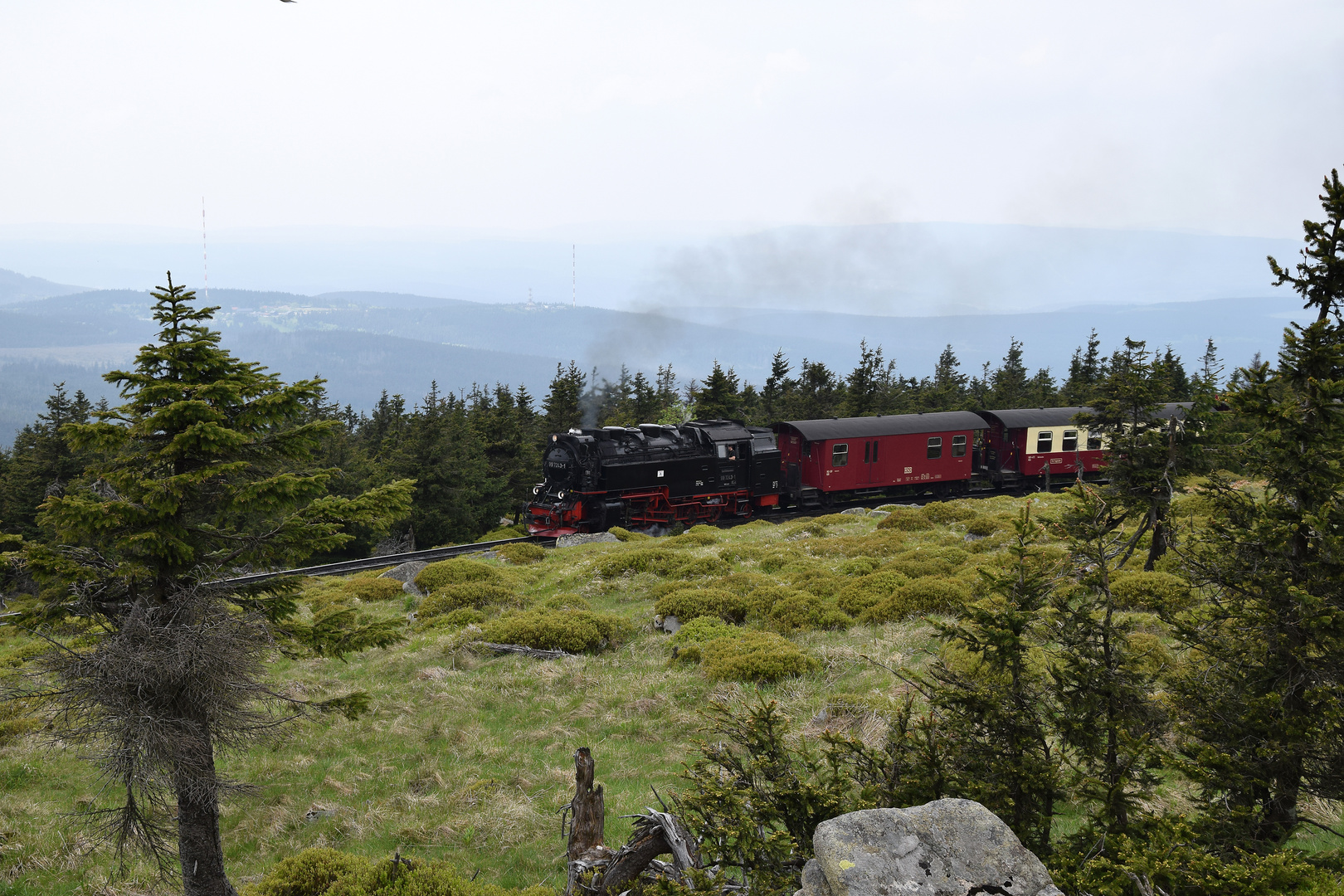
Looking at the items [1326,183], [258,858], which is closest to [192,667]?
[258,858]

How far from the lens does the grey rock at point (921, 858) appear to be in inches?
167

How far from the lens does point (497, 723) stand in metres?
13.6

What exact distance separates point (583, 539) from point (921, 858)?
92.9ft

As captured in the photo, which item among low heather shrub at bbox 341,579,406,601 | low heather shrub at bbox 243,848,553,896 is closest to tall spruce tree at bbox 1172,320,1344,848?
low heather shrub at bbox 243,848,553,896

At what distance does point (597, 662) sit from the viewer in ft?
54.4

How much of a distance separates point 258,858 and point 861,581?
47.2 ft

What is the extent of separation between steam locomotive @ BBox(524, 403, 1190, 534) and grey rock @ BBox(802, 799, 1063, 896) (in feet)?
90.2

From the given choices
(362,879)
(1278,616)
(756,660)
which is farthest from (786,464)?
(362,879)

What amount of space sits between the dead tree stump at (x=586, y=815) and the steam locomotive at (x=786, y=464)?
25.4 metres

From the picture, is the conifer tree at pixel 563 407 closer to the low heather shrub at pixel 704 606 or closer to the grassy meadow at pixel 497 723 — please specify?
the grassy meadow at pixel 497 723

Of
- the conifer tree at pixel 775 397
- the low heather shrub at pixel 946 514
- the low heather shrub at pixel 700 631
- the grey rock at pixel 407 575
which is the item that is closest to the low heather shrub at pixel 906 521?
the low heather shrub at pixel 946 514

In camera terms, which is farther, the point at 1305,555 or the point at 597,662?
the point at 597,662

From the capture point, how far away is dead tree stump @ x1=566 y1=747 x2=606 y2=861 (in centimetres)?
644

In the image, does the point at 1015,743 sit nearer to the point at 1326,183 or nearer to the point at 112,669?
the point at 1326,183
